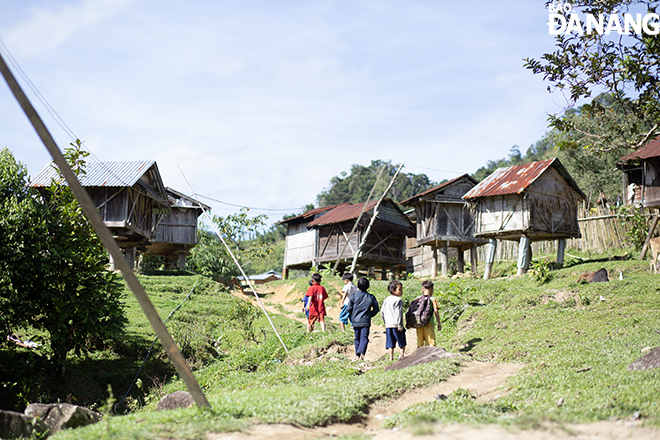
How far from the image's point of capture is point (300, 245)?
3478 cm

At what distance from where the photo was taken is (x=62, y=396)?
38.3 feet

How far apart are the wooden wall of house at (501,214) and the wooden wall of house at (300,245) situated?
503 inches

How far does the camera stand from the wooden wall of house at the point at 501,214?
68.5 ft

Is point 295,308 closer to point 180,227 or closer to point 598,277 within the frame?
point 598,277

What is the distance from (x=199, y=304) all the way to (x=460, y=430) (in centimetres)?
1622

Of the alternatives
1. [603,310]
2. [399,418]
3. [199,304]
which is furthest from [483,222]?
[399,418]

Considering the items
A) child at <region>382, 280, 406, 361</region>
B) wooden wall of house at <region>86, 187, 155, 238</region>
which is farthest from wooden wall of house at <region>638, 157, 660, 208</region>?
wooden wall of house at <region>86, 187, 155, 238</region>

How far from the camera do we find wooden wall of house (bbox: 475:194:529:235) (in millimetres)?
20875

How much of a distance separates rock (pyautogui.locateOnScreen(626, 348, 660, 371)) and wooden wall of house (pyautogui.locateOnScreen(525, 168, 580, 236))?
1335 cm

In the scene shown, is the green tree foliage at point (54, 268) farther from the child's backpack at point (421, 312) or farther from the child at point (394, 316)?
the child's backpack at point (421, 312)

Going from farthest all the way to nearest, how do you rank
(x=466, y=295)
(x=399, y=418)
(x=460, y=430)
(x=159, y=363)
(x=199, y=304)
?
(x=199, y=304)
(x=466, y=295)
(x=159, y=363)
(x=399, y=418)
(x=460, y=430)

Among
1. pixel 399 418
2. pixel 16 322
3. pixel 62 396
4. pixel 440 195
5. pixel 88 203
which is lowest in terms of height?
pixel 62 396

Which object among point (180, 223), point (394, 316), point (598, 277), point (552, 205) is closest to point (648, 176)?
point (552, 205)

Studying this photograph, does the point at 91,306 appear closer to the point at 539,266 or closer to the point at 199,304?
the point at 199,304
